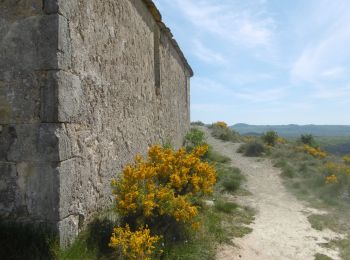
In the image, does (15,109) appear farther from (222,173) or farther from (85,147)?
(222,173)

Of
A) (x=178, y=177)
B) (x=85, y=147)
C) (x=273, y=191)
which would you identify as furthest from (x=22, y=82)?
(x=273, y=191)

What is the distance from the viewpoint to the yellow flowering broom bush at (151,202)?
147 inches

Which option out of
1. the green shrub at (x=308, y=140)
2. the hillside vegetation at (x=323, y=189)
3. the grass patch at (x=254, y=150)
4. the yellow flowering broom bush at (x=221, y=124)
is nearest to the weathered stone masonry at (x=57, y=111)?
the hillside vegetation at (x=323, y=189)

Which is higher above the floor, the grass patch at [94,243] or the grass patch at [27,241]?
the grass patch at [27,241]

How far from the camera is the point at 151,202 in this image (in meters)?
4.14

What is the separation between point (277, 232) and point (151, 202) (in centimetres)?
263

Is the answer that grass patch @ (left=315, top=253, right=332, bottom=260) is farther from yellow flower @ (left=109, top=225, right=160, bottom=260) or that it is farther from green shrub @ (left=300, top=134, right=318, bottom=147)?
green shrub @ (left=300, top=134, right=318, bottom=147)

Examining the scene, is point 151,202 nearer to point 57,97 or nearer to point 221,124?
point 57,97

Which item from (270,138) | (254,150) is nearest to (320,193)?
(254,150)

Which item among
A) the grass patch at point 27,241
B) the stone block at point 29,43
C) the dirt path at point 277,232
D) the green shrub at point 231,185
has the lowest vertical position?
the dirt path at point 277,232

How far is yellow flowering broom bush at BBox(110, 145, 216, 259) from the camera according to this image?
3.73m

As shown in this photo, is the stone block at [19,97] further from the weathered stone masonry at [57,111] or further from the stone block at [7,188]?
the stone block at [7,188]

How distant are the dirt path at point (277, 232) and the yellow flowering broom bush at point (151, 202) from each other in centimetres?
82

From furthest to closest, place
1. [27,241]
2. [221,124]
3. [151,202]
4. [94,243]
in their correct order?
[221,124], [151,202], [94,243], [27,241]
